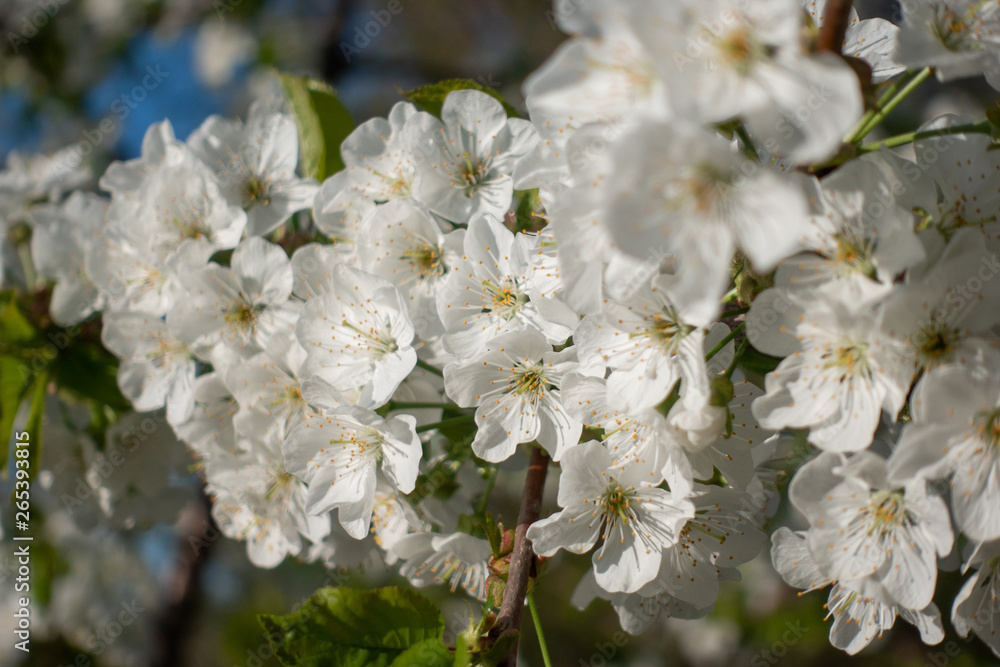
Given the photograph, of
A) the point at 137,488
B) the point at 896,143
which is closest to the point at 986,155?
the point at 896,143

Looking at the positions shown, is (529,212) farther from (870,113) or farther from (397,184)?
(870,113)

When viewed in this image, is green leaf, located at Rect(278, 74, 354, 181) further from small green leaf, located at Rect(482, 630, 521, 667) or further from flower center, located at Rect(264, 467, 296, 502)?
Answer: small green leaf, located at Rect(482, 630, 521, 667)

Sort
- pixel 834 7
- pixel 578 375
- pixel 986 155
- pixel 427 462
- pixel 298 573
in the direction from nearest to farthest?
pixel 834 7 < pixel 986 155 < pixel 578 375 < pixel 427 462 < pixel 298 573

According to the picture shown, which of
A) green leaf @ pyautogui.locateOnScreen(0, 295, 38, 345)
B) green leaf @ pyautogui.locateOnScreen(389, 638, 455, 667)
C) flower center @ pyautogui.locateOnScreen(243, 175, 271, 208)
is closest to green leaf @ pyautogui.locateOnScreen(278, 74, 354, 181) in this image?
flower center @ pyautogui.locateOnScreen(243, 175, 271, 208)

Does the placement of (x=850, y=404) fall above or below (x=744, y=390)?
above

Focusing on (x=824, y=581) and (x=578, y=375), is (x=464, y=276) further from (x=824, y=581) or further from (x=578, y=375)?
(x=824, y=581)

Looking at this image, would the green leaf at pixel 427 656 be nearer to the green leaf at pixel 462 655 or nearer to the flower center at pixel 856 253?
the green leaf at pixel 462 655

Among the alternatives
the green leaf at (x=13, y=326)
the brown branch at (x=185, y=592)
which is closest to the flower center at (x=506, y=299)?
the green leaf at (x=13, y=326)
